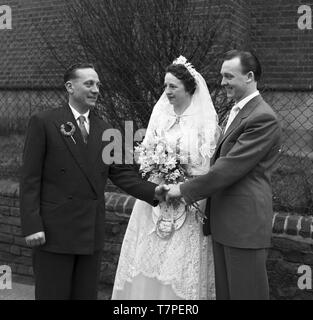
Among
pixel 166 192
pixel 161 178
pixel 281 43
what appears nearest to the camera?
pixel 166 192

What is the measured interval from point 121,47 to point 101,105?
0.71 meters

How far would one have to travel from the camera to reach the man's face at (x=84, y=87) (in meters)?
3.39

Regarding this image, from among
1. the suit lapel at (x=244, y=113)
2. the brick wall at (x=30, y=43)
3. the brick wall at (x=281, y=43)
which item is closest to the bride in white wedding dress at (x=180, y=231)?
the suit lapel at (x=244, y=113)

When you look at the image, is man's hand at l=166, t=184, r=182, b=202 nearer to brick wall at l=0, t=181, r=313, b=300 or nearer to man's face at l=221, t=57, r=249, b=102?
man's face at l=221, t=57, r=249, b=102

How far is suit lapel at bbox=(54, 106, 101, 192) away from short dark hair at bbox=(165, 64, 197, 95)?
851mm

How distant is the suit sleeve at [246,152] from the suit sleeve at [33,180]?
3.66ft

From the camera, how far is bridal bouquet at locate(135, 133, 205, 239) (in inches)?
143

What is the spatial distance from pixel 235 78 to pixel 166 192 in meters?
0.97

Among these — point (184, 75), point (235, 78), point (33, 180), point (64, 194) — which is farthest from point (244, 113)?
point (33, 180)

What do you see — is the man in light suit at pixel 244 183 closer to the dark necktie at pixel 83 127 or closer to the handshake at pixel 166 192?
the handshake at pixel 166 192

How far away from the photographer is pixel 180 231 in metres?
3.73

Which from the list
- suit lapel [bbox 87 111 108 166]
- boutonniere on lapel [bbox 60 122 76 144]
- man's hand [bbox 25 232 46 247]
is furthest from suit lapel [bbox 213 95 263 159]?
man's hand [bbox 25 232 46 247]

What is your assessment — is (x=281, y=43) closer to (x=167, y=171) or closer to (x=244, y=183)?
(x=167, y=171)

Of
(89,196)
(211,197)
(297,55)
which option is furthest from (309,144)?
(89,196)
